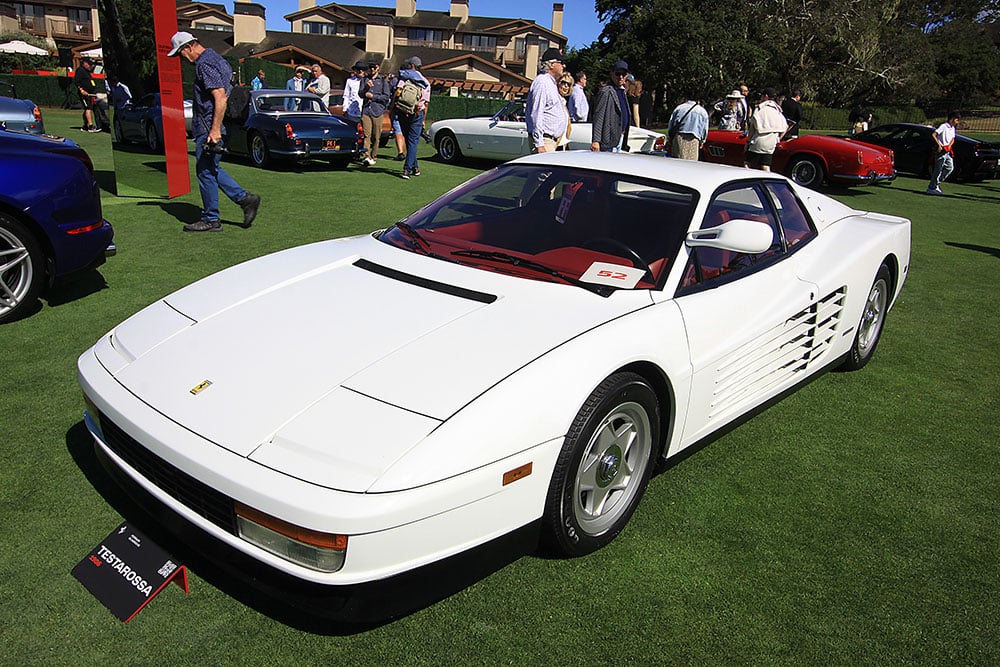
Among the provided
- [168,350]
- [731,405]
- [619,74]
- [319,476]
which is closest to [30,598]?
[168,350]

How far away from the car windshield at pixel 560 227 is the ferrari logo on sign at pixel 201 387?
3.90 ft

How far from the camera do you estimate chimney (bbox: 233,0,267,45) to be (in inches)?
2179

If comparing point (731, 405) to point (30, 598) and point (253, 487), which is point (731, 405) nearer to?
point (253, 487)

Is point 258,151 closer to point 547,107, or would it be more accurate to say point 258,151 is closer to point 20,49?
point 547,107

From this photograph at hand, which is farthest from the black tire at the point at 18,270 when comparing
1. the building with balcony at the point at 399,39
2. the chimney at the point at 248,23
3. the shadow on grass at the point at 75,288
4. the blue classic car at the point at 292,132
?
the chimney at the point at 248,23

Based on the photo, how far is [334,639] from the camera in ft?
7.06

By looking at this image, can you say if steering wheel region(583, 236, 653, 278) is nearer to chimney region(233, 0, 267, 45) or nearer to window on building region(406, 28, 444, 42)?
chimney region(233, 0, 267, 45)

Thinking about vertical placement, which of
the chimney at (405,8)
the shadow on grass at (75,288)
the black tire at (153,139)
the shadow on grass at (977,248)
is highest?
the chimney at (405,8)

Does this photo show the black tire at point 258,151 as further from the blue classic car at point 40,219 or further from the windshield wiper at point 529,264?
the windshield wiper at point 529,264

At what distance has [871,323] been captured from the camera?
174 inches

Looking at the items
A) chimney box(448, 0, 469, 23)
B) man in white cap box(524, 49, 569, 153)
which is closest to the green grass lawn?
man in white cap box(524, 49, 569, 153)

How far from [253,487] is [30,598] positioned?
940 millimetres

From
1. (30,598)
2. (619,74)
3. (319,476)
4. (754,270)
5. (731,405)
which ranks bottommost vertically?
(30,598)

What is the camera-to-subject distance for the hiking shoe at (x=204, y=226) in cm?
706
